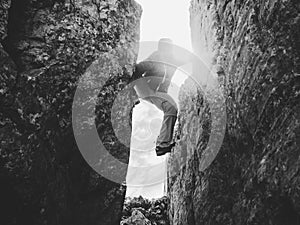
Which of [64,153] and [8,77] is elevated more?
[8,77]

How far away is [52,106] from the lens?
25.0 feet

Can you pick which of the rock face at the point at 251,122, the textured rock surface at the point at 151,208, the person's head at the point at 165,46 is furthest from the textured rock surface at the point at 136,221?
the person's head at the point at 165,46

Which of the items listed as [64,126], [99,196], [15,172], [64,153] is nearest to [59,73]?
[64,126]

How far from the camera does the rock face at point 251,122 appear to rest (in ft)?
21.2

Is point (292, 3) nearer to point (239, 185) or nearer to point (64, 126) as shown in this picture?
point (239, 185)

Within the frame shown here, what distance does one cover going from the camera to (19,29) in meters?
7.86

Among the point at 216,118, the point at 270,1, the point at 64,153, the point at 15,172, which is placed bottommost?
the point at 15,172

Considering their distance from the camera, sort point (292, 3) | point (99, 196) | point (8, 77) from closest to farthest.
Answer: point (292, 3) → point (8, 77) → point (99, 196)

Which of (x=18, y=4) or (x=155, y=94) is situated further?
(x=155, y=94)

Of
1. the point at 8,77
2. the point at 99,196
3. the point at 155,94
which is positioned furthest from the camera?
the point at 155,94

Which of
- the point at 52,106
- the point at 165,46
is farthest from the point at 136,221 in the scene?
the point at 165,46

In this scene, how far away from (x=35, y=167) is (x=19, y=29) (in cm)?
293

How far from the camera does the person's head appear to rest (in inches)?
502

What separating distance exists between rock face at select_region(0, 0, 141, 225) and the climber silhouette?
2491mm
